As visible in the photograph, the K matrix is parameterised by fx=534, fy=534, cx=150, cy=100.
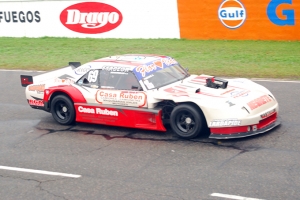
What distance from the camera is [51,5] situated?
75.2 feet

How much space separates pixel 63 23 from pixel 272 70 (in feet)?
35.4

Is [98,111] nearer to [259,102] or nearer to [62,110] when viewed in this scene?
[62,110]

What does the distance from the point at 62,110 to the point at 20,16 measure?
46.7ft

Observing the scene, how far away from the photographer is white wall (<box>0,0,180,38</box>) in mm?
20734

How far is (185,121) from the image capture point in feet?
30.1

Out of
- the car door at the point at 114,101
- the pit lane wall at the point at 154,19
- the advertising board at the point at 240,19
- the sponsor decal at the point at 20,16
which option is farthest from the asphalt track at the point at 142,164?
the sponsor decal at the point at 20,16

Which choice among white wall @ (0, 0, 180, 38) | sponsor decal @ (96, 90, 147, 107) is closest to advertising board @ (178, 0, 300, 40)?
white wall @ (0, 0, 180, 38)

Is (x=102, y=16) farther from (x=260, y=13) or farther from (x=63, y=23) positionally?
(x=260, y=13)

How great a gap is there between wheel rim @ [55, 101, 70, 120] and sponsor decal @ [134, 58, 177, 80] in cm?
173

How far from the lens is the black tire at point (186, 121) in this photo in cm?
895

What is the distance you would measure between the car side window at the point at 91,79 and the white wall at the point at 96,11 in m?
10.5

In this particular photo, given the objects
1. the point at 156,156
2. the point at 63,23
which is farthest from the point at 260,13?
the point at 156,156

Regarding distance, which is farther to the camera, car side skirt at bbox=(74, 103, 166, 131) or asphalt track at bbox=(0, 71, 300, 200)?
car side skirt at bbox=(74, 103, 166, 131)

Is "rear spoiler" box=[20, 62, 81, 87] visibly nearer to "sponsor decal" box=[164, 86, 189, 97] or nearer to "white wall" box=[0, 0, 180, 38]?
"sponsor decal" box=[164, 86, 189, 97]
